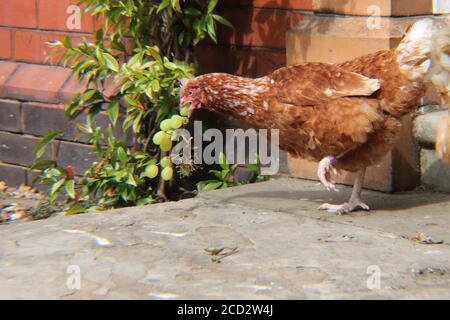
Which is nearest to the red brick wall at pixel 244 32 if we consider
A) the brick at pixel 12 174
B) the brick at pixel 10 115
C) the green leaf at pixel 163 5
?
the brick at pixel 10 115

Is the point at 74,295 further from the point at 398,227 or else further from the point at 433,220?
the point at 433,220

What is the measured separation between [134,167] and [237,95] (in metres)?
1.21

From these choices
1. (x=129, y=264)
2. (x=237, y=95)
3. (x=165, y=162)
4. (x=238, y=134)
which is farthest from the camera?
(x=238, y=134)

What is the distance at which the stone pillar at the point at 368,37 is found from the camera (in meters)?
5.14

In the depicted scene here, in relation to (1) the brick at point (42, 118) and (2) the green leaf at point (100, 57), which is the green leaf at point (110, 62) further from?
(1) the brick at point (42, 118)

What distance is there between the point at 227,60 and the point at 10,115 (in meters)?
2.12

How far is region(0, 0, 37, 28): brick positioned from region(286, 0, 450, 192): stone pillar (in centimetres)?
249

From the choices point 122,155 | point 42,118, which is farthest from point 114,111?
point 42,118

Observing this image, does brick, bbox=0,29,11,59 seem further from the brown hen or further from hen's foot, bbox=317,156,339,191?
hen's foot, bbox=317,156,339,191

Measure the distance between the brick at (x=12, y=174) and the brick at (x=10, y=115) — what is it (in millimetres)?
339

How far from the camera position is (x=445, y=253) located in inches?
158

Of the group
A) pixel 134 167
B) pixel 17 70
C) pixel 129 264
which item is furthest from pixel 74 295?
pixel 17 70

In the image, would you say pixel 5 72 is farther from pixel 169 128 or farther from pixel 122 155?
pixel 169 128

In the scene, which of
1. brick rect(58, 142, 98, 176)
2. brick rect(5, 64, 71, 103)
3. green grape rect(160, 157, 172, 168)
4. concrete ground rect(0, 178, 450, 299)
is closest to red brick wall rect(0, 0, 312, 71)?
brick rect(5, 64, 71, 103)
